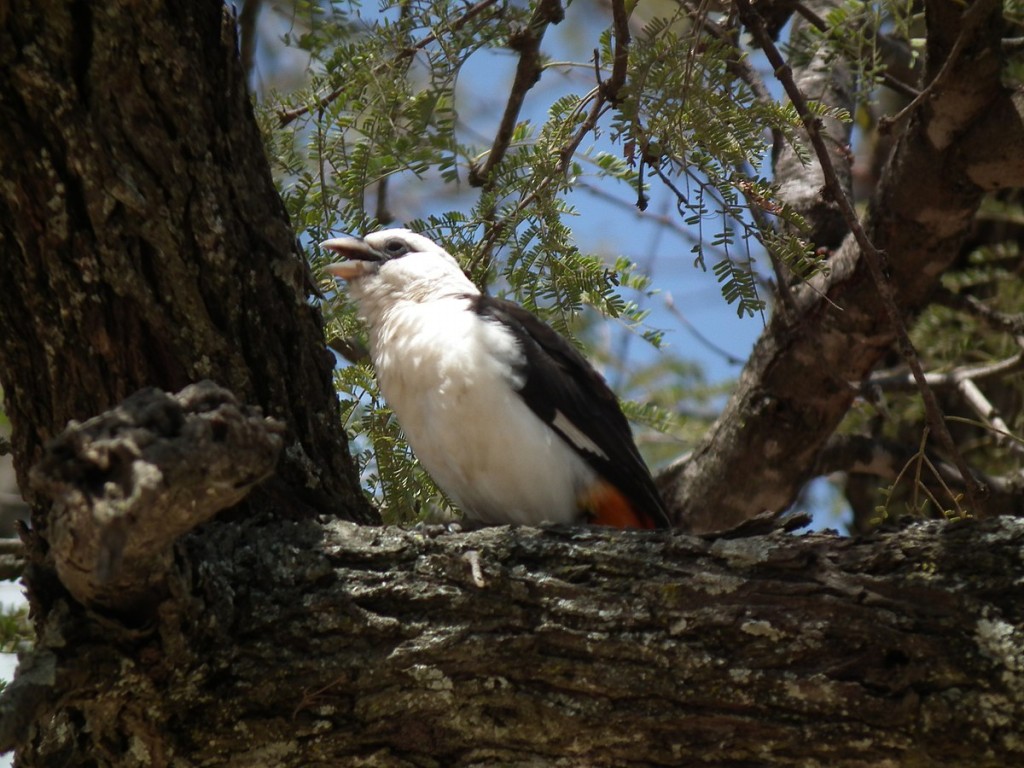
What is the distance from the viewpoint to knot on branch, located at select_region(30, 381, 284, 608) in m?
2.21

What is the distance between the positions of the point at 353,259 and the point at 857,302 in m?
1.99

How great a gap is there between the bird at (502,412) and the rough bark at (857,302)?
2.81 feet

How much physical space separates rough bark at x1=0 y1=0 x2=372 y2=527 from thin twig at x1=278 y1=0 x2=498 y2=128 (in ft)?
2.13

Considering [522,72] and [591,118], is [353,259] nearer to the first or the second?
[522,72]

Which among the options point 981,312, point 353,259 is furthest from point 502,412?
point 981,312

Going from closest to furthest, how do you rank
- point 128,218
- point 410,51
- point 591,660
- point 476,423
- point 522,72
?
point 591,660
point 128,218
point 410,51
point 476,423
point 522,72

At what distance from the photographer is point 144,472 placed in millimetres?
2201

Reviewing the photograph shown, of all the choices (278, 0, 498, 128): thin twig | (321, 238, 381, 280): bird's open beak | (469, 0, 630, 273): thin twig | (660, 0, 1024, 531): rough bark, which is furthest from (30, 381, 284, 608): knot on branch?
(660, 0, 1024, 531): rough bark

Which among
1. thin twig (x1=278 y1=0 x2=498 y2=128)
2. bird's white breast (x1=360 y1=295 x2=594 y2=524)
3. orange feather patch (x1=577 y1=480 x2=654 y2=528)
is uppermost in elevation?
thin twig (x1=278 y1=0 x2=498 y2=128)

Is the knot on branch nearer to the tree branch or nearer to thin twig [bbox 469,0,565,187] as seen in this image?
the tree branch

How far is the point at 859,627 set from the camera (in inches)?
109

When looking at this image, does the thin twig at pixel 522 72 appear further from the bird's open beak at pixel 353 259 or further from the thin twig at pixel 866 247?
the thin twig at pixel 866 247

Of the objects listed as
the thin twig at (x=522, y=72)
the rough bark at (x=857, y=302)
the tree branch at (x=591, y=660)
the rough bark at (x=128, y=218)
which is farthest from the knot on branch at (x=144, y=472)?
the rough bark at (x=857, y=302)

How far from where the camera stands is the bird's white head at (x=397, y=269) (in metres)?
4.68
